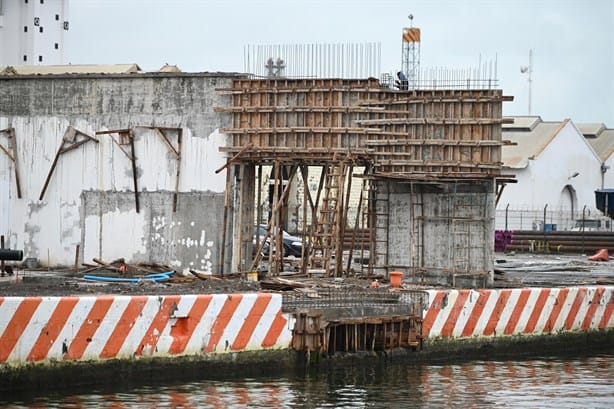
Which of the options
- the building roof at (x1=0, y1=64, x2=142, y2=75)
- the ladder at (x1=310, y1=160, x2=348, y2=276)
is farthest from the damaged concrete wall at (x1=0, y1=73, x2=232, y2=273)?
the building roof at (x1=0, y1=64, x2=142, y2=75)

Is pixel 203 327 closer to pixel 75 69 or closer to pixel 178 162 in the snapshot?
pixel 178 162

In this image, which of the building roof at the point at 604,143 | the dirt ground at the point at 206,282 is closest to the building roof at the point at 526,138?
the building roof at the point at 604,143

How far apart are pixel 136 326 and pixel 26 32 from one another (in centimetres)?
10251

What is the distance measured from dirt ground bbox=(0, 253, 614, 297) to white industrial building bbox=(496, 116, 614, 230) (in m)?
34.0

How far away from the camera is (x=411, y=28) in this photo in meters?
80.8

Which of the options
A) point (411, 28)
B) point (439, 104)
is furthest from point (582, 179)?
point (439, 104)

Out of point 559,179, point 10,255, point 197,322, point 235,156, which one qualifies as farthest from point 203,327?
point 559,179

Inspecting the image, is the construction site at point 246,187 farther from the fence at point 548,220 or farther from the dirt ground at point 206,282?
the fence at point 548,220

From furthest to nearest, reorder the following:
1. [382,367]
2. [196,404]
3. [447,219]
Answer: [447,219], [382,367], [196,404]

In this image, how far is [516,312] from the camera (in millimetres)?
28531

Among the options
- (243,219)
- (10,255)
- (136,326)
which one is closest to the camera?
(136,326)

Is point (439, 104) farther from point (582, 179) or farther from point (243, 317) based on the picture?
point (582, 179)

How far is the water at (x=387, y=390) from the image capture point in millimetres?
21891

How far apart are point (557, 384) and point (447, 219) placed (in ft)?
35.2
